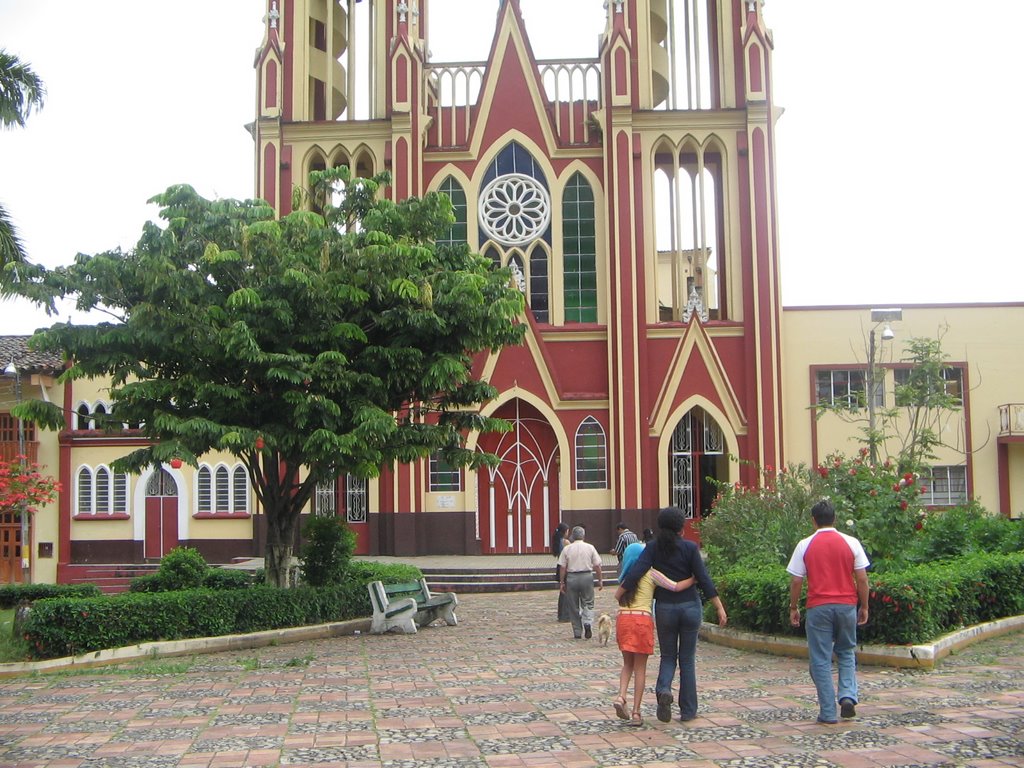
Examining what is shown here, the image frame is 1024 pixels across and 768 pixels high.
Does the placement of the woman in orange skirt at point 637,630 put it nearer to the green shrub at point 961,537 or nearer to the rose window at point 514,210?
the green shrub at point 961,537

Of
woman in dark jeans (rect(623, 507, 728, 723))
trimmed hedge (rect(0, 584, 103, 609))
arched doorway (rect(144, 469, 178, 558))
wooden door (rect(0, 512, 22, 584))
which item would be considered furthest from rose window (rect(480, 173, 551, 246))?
woman in dark jeans (rect(623, 507, 728, 723))

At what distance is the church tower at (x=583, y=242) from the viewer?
27609 mm

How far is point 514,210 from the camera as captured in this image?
29047 mm

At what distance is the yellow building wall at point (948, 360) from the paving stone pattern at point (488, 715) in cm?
1555

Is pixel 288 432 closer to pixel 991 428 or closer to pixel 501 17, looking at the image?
pixel 501 17

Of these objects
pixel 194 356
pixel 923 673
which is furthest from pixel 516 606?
pixel 923 673

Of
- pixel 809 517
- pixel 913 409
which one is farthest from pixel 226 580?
pixel 913 409

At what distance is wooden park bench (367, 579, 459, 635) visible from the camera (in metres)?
16.2

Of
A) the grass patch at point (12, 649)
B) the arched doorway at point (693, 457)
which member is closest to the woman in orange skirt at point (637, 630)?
the grass patch at point (12, 649)

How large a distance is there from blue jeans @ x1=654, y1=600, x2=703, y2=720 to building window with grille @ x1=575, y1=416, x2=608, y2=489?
1910 cm

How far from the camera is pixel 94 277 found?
50.1 ft

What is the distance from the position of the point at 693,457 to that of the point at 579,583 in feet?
44.0

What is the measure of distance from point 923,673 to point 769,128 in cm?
1962

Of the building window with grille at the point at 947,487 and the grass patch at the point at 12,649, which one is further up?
the building window with grille at the point at 947,487
